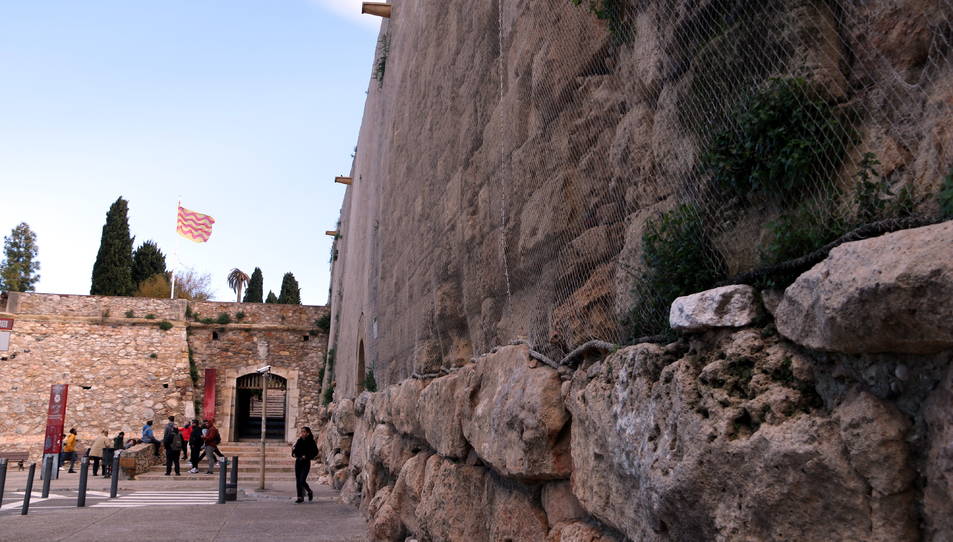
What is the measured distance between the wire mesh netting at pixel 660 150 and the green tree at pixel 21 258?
43.1 metres

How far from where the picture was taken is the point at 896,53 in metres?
1.84

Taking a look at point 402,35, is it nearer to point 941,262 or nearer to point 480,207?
point 480,207

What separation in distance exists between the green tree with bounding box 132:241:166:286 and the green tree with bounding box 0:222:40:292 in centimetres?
742

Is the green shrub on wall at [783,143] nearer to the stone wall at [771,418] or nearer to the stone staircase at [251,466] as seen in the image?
the stone wall at [771,418]

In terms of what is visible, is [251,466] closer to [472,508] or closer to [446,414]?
[446,414]

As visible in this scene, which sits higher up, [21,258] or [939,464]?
[21,258]

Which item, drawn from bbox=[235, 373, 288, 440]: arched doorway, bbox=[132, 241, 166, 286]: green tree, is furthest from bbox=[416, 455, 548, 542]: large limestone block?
bbox=[132, 241, 166, 286]: green tree

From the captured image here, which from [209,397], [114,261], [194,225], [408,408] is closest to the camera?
[408,408]

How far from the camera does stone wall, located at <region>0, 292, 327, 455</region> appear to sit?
23.5m

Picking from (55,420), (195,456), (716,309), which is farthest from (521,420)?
(55,420)

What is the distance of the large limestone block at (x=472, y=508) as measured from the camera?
3.45m

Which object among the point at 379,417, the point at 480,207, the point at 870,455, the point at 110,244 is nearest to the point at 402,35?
the point at 379,417

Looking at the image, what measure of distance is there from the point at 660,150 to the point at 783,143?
0.66m

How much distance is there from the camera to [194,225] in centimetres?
2870
